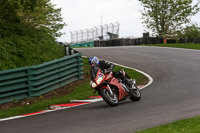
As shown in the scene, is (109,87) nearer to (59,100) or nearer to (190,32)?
(59,100)

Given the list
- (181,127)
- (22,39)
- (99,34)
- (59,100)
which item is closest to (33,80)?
(59,100)

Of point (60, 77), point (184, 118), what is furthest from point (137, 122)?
point (60, 77)

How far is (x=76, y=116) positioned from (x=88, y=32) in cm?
4573

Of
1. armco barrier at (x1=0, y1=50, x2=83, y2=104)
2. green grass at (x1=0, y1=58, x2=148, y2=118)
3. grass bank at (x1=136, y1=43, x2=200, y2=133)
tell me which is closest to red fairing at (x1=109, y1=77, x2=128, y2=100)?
green grass at (x1=0, y1=58, x2=148, y2=118)

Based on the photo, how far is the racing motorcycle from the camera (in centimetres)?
986

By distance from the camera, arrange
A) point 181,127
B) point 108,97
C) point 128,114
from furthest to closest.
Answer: point 108,97 < point 128,114 < point 181,127

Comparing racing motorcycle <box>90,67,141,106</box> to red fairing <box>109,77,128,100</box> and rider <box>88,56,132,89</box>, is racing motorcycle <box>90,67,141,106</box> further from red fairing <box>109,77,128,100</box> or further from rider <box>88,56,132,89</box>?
rider <box>88,56,132,89</box>

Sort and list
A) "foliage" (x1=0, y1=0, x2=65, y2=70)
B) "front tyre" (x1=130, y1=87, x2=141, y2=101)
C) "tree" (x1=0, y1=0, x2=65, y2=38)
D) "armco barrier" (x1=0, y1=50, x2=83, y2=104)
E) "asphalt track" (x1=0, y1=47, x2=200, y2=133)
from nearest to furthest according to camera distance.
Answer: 1. "asphalt track" (x1=0, y1=47, x2=200, y2=133)
2. "front tyre" (x1=130, y1=87, x2=141, y2=101)
3. "armco barrier" (x1=0, y1=50, x2=83, y2=104)
4. "foliage" (x1=0, y1=0, x2=65, y2=70)
5. "tree" (x1=0, y1=0, x2=65, y2=38)

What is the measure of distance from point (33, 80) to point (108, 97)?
12.5 feet

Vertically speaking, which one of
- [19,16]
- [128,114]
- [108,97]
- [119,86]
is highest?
[19,16]

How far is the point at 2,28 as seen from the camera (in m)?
17.3

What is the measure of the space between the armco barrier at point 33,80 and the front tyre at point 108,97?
368cm

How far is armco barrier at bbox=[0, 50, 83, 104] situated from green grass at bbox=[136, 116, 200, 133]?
22.0 ft

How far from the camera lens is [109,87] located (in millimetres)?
10047
